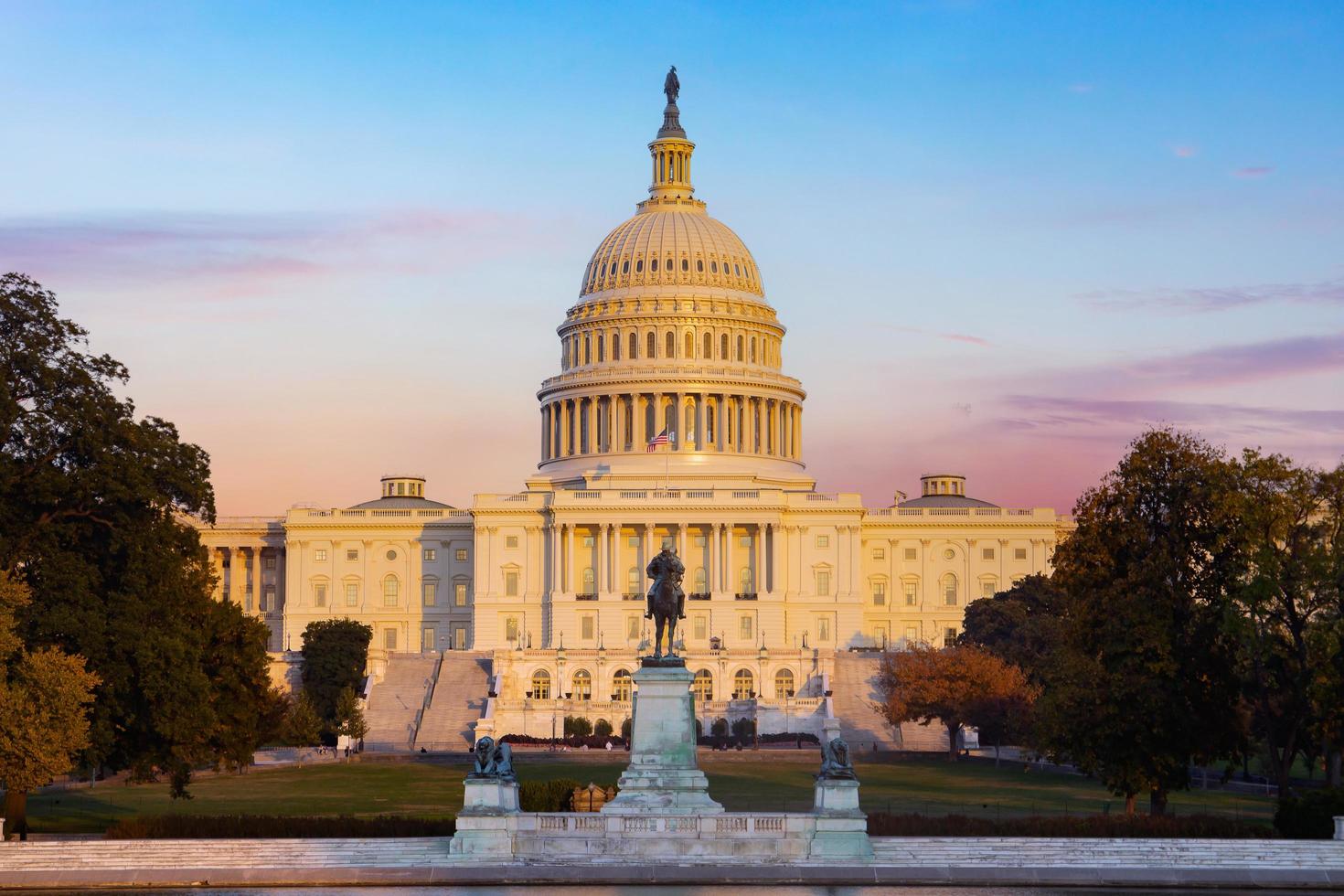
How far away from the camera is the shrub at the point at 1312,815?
57875 millimetres

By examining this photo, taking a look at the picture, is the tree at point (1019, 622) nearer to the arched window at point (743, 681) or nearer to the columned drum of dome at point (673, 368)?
the arched window at point (743, 681)

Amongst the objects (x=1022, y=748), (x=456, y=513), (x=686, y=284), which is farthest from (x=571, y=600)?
(x=1022, y=748)

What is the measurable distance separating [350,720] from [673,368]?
193 feet

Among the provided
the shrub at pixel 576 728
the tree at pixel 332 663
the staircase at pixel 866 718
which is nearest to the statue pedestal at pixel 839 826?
the staircase at pixel 866 718

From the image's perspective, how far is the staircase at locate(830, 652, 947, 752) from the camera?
11325 centimetres

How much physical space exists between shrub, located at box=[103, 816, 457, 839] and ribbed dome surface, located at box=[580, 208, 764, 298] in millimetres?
111414

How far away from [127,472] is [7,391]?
3.89m

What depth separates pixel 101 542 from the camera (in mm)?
66625

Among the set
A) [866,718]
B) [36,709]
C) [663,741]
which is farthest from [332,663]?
[663,741]

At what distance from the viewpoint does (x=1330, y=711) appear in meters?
66.1

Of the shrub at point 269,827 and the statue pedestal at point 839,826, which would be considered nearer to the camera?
the statue pedestal at point 839,826

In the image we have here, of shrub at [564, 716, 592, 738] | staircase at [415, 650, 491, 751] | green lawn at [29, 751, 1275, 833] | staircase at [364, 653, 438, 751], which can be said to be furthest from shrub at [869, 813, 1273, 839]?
staircase at [364, 653, 438, 751]

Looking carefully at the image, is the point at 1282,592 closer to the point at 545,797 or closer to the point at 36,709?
the point at 545,797

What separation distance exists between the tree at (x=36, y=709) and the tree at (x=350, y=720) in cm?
5000
